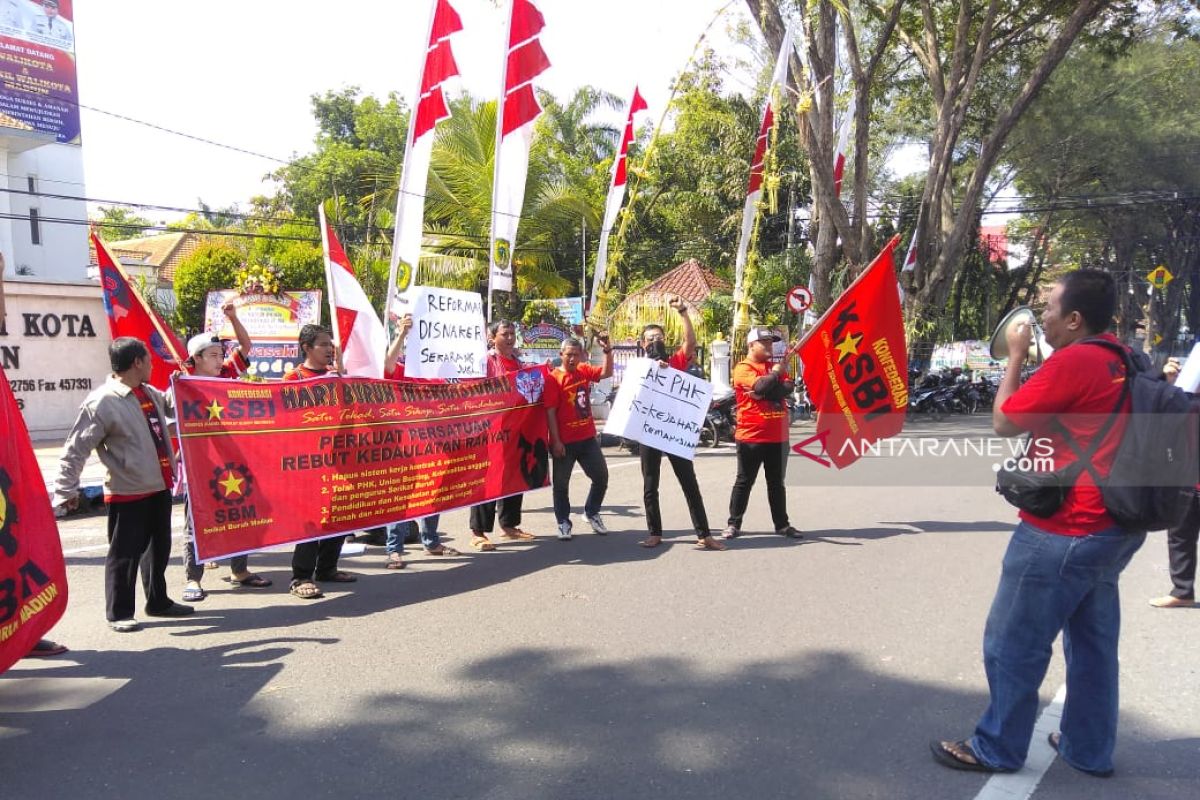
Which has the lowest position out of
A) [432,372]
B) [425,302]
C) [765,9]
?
[432,372]

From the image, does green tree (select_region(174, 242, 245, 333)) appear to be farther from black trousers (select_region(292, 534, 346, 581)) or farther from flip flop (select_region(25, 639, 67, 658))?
flip flop (select_region(25, 639, 67, 658))

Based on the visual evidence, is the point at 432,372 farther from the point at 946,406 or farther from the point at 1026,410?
the point at 946,406

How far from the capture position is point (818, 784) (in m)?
3.27

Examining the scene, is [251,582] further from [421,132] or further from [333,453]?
[421,132]

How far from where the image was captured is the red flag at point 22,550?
3.76m

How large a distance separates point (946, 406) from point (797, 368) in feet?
14.2

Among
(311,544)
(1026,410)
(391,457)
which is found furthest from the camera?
(391,457)

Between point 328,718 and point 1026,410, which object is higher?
point 1026,410

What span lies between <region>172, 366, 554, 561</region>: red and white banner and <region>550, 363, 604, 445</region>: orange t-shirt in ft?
1.32

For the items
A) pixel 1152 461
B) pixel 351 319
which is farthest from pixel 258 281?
pixel 1152 461

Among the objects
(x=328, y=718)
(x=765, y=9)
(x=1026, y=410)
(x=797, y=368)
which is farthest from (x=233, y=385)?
(x=797, y=368)

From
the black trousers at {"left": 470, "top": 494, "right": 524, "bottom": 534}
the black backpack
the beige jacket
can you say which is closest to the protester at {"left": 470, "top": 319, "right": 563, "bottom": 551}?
the black trousers at {"left": 470, "top": 494, "right": 524, "bottom": 534}

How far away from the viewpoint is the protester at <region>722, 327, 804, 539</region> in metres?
7.40

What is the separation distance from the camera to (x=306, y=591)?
5750 millimetres
